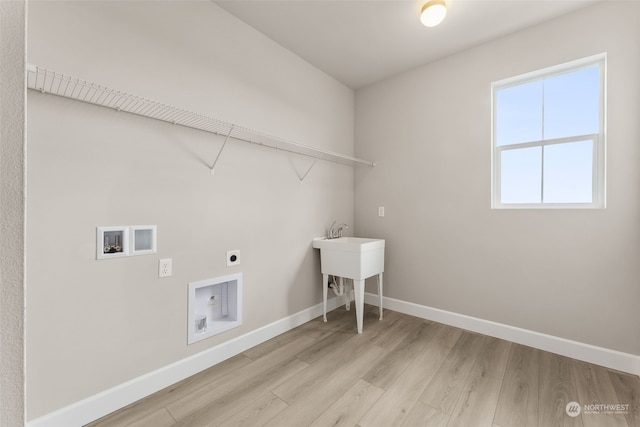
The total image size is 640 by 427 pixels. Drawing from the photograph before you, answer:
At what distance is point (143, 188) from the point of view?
1627 millimetres

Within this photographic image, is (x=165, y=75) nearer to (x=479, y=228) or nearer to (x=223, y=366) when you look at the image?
(x=223, y=366)

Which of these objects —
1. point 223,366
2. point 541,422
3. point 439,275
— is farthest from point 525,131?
point 223,366

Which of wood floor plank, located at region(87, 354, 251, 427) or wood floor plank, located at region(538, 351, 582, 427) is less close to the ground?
wood floor plank, located at region(538, 351, 582, 427)

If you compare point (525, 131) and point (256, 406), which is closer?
point (256, 406)

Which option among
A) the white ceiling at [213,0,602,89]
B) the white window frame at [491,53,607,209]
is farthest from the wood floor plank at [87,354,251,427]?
the white ceiling at [213,0,602,89]

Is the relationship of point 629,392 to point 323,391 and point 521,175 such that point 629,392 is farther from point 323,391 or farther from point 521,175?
point 323,391

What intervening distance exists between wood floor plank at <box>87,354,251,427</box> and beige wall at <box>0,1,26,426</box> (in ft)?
4.29

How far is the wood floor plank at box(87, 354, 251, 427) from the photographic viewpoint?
1452 mm

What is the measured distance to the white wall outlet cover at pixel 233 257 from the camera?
6.80ft

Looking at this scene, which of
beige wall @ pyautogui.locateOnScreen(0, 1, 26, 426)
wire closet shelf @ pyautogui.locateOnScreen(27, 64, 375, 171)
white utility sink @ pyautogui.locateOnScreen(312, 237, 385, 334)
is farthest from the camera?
white utility sink @ pyautogui.locateOnScreen(312, 237, 385, 334)

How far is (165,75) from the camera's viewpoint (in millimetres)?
1727

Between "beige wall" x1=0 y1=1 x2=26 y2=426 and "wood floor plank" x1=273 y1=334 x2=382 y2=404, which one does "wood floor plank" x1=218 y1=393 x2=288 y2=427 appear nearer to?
"wood floor plank" x1=273 y1=334 x2=382 y2=404

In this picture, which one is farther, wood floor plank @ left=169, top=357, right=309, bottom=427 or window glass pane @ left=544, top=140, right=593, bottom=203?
window glass pane @ left=544, top=140, right=593, bottom=203

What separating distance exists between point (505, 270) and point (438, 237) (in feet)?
2.02
